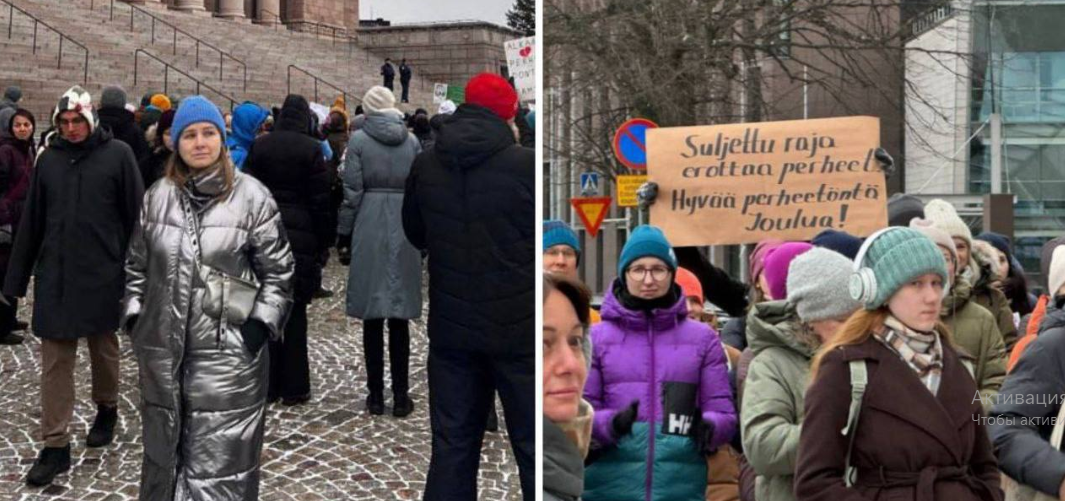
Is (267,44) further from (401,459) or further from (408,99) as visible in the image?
(401,459)

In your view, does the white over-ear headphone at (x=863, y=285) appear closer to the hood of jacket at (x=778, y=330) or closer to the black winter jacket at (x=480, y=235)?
the hood of jacket at (x=778, y=330)

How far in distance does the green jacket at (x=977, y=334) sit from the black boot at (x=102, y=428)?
4.00m

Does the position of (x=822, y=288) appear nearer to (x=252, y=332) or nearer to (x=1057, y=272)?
(x=1057, y=272)

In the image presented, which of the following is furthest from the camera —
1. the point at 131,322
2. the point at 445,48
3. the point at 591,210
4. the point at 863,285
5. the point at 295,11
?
the point at 295,11

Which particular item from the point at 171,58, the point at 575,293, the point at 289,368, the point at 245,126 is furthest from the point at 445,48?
the point at 575,293

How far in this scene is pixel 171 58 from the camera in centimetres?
2867

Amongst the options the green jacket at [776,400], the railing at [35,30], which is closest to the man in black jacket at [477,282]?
the green jacket at [776,400]

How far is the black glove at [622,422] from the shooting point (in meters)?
3.33

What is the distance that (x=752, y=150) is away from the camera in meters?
4.16

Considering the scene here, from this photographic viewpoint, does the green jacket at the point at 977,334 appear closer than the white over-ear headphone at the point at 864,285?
No

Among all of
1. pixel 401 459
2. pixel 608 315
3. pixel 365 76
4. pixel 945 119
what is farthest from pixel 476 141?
pixel 365 76

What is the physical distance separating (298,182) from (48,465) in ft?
5.50

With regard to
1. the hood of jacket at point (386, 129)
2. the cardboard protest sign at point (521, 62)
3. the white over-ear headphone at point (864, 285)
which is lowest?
the white over-ear headphone at point (864, 285)

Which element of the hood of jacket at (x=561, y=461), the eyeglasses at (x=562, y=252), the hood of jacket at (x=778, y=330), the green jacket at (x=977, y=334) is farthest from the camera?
the eyeglasses at (x=562, y=252)
